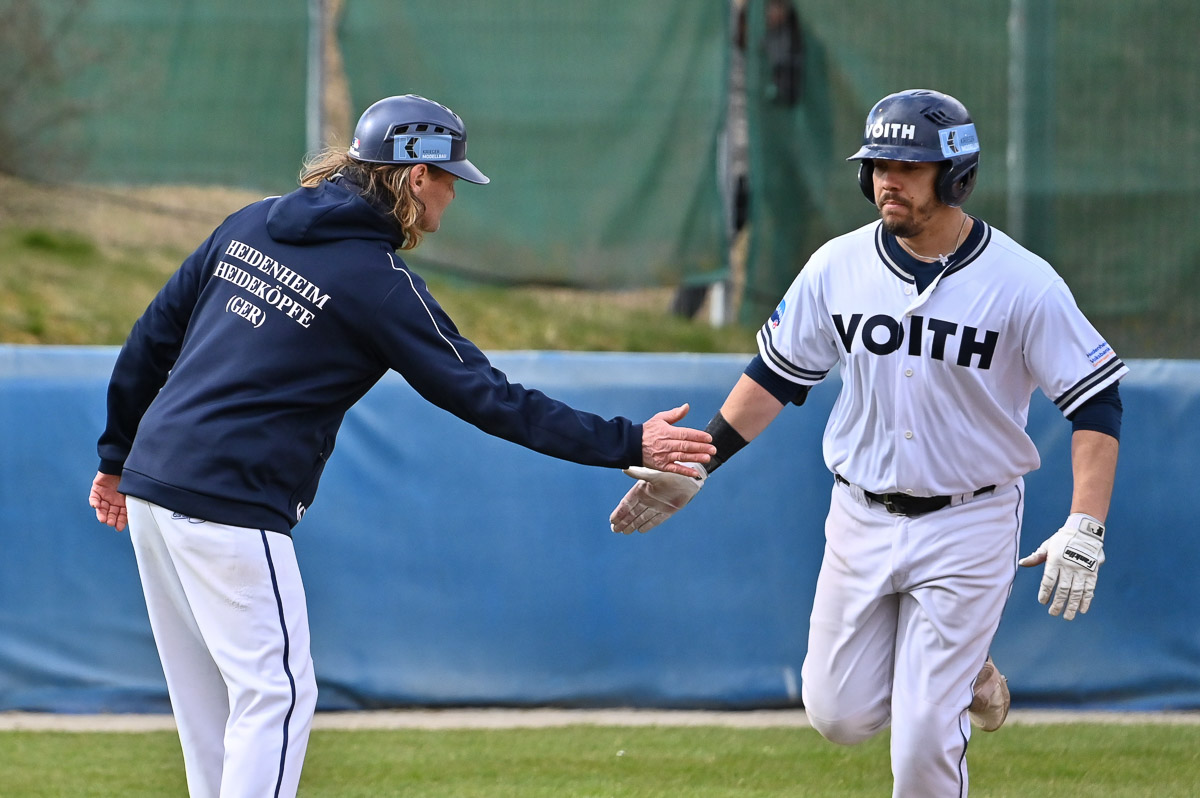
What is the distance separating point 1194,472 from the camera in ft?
18.9

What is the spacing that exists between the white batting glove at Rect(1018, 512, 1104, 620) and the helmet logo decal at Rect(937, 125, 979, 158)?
3.26ft

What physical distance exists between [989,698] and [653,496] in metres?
1.10

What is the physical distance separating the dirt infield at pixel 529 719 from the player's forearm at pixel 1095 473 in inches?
85.7

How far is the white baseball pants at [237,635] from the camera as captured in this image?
3.27 m

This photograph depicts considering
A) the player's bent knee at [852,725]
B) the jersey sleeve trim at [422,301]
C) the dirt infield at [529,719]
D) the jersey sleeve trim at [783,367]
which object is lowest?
the dirt infield at [529,719]

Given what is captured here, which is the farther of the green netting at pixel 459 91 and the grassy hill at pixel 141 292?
the grassy hill at pixel 141 292

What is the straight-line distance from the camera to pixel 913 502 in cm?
382

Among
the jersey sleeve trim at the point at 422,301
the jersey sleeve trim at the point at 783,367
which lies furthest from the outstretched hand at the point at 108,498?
the jersey sleeve trim at the point at 783,367

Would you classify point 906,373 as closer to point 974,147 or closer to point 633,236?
→ point 974,147

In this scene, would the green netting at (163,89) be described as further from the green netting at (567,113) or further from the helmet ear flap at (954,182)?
the helmet ear flap at (954,182)

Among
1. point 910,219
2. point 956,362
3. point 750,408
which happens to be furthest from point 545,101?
point 956,362

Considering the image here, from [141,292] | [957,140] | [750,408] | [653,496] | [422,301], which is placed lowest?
[653,496]

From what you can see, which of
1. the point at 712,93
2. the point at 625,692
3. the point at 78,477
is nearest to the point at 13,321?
the point at 78,477

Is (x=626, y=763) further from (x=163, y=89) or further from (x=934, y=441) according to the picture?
(x=163, y=89)
